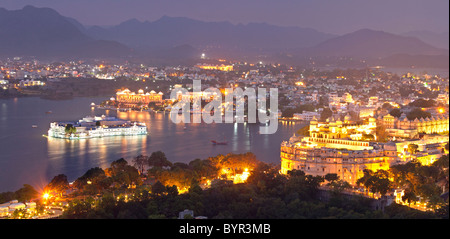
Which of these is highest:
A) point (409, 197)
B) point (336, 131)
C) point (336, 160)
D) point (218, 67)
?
point (218, 67)

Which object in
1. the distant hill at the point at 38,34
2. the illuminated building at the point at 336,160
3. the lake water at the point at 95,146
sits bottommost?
the lake water at the point at 95,146

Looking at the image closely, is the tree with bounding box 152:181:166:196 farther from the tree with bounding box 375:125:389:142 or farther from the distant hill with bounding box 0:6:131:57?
the distant hill with bounding box 0:6:131:57

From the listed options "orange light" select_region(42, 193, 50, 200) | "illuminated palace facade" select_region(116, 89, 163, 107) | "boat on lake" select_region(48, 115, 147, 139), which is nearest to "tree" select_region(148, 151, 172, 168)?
"orange light" select_region(42, 193, 50, 200)

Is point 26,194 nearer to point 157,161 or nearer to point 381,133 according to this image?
point 157,161

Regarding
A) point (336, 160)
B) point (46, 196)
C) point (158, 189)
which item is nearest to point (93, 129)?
point (46, 196)

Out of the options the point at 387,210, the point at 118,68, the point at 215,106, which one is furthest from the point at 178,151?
the point at 118,68

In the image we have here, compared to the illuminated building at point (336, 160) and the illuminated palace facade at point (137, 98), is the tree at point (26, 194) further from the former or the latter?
the illuminated palace facade at point (137, 98)

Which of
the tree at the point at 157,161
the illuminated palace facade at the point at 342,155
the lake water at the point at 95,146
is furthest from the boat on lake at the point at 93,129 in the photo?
the illuminated palace facade at the point at 342,155
